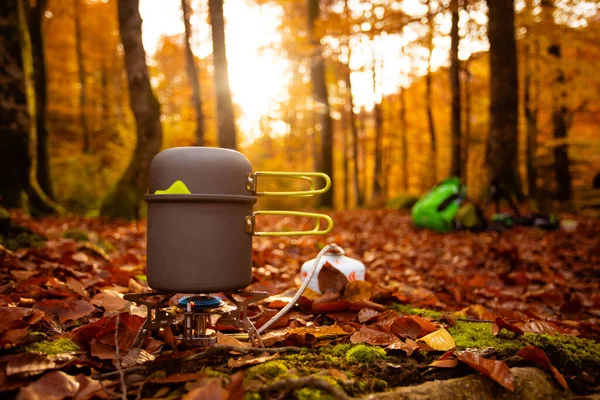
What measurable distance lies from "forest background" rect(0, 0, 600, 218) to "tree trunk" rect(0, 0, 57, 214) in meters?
0.02

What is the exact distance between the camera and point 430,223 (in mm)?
6680

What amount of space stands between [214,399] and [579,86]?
11126 millimetres

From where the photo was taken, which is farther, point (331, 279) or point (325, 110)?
point (325, 110)

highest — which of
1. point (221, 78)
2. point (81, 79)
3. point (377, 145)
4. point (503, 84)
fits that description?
point (81, 79)

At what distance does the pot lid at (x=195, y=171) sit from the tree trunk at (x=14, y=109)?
549cm

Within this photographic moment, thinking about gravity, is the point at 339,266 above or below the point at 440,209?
above

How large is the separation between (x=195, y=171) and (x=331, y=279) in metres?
1.02

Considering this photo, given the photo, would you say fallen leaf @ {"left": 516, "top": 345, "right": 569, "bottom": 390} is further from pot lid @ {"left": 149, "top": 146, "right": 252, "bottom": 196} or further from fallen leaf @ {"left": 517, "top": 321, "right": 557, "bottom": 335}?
pot lid @ {"left": 149, "top": 146, "right": 252, "bottom": 196}

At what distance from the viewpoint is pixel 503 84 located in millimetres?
7203

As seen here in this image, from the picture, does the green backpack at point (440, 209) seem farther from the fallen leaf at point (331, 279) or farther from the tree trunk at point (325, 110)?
the tree trunk at point (325, 110)

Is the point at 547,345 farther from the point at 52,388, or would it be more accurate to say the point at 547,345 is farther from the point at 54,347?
the point at 54,347

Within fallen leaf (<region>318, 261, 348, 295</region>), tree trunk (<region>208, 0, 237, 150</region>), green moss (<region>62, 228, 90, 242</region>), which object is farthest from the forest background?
fallen leaf (<region>318, 261, 348, 295</region>)

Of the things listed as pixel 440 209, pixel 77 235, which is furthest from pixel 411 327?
pixel 440 209

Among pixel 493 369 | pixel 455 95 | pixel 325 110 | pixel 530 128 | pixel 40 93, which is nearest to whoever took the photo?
pixel 493 369
